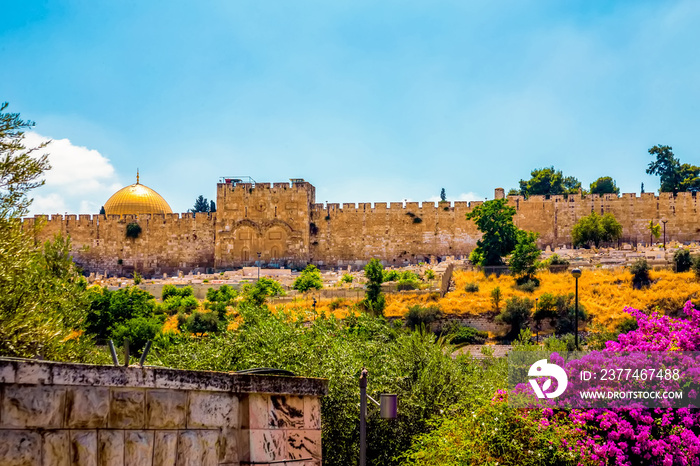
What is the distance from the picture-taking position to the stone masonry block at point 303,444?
3998mm

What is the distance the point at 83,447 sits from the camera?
3.12m

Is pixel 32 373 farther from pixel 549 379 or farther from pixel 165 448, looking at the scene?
pixel 549 379

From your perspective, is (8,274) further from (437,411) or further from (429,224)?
(429,224)

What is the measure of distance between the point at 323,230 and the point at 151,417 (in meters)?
33.2

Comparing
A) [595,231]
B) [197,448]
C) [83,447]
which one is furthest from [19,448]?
[595,231]

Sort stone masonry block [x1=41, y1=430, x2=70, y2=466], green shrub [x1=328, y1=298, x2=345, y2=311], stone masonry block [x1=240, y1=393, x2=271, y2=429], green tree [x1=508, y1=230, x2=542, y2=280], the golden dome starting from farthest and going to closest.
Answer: the golden dome
green tree [x1=508, y1=230, x2=542, y2=280]
green shrub [x1=328, y1=298, x2=345, y2=311]
stone masonry block [x1=240, y1=393, x2=271, y2=429]
stone masonry block [x1=41, y1=430, x2=70, y2=466]

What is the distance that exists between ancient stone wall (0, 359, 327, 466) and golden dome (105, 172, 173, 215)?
127 ft

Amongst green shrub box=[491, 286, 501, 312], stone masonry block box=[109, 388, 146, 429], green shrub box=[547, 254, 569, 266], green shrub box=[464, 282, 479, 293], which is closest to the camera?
stone masonry block box=[109, 388, 146, 429]

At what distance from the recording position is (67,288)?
40.0ft

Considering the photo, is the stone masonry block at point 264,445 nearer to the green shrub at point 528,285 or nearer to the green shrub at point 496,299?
the green shrub at point 496,299

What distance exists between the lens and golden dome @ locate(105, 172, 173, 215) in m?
41.4

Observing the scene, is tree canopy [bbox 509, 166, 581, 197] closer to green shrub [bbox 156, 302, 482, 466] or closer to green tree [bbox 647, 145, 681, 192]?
green tree [bbox 647, 145, 681, 192]

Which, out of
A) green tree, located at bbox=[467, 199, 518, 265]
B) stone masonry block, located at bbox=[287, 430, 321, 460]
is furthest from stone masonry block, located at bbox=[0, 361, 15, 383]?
green tree, located at bbox=[467, 199, 518, 265]

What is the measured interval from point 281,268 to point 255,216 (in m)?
3.09
